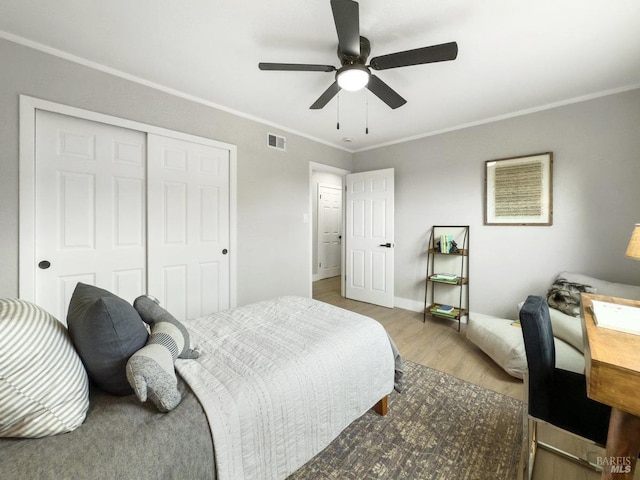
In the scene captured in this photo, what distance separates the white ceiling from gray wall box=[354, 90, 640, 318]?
0.98ft

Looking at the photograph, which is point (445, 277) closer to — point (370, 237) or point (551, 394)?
point (370, 237)

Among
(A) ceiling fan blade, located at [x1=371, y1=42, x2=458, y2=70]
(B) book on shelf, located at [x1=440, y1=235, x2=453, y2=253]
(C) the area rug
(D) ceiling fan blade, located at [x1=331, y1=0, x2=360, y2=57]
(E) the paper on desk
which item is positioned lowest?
(C) the area rug

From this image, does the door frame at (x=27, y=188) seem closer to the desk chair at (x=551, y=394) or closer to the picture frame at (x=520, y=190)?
the desk chair at (x=551, y=394)

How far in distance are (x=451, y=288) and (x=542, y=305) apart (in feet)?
7.51

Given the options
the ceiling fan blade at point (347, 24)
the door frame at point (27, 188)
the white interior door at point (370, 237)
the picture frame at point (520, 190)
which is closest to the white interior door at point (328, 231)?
the white interior door at point (370, 237)

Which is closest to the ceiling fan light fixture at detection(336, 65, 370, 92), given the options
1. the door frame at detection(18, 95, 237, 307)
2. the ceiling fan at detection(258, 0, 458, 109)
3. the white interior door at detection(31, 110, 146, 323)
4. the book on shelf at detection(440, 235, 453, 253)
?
the ceiling fan at detection(258, 0, 458, 109)

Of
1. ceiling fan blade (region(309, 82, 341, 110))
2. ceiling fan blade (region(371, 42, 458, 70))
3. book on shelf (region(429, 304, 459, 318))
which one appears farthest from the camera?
book on shelf (region(429, 304, 459, 318))

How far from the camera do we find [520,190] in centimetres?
295

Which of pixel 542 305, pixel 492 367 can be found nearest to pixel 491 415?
pixel 492 367

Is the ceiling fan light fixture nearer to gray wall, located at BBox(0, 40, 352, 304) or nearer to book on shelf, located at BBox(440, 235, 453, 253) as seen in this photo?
gray wall, located at BBox(0, 40, 352, 304)

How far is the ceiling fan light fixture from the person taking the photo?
1.67m

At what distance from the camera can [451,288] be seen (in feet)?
11.5

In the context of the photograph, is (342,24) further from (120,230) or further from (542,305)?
(120,230)

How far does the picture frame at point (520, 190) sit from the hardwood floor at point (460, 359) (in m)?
1.44
